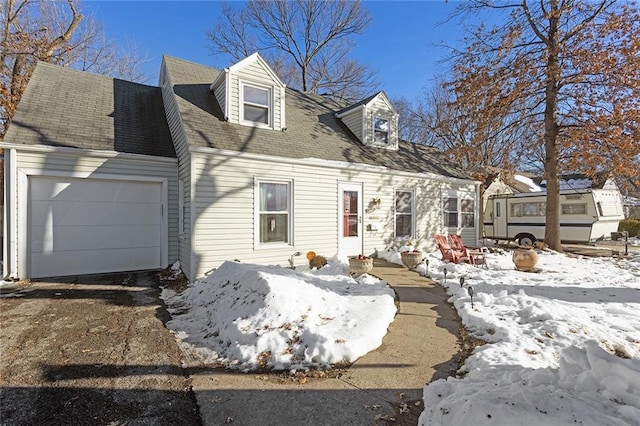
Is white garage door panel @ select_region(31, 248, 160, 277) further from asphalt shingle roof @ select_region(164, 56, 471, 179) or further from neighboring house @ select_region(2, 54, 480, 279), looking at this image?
asphalt shingle roof @ select_region(164, 56, 471, 179)

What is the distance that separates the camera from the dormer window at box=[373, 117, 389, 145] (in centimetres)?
1208

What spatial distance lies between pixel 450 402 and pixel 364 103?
10599mm

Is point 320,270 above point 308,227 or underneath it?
underneath

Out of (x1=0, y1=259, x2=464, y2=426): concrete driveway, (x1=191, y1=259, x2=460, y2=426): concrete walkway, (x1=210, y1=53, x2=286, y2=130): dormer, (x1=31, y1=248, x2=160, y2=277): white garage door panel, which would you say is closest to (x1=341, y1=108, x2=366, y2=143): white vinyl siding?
(x1=210, y1=53, x2=286, y2=130): dormer

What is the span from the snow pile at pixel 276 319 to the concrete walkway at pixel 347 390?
26cm

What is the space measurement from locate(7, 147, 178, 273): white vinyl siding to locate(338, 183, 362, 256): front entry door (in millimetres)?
4766

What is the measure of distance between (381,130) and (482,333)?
9.28 meters

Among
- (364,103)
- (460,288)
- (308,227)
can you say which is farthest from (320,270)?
(364,103)

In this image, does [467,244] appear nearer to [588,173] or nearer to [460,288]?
[588,173]

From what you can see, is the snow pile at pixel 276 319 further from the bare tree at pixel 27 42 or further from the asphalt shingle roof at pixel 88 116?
the bare tree at pixel 27 42

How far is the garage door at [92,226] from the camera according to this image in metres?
7.25

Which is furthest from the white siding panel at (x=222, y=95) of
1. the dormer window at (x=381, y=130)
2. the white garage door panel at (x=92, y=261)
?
the dormer window at (x=381, y=130)

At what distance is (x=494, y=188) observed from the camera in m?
25.2

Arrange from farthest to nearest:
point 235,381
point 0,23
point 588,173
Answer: point 0,23
point 588,173
point 235,381
